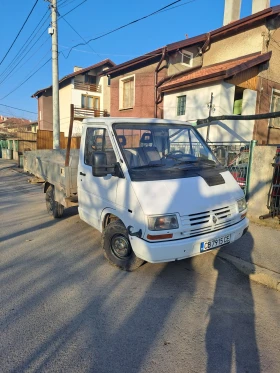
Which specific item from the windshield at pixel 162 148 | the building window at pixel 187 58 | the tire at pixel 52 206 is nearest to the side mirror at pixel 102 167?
the windshield at pixel 162 148

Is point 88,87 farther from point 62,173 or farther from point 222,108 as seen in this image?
point 62,173

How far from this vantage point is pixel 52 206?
20.1 feet

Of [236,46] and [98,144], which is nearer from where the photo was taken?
[98,144]

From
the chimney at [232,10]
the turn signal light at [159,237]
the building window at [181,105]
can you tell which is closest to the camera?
the turn signal light at [159,237]

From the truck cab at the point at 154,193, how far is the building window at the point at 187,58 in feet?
40.5

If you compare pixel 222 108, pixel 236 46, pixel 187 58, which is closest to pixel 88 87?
pixel 187 58

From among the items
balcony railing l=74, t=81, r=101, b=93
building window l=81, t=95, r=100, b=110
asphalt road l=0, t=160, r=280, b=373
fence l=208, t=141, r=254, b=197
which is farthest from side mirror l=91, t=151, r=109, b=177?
balcony railing l=74, t=81, r=101, b=93

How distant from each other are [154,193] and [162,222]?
372 millimetres

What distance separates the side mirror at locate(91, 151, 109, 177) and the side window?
0.28 ft

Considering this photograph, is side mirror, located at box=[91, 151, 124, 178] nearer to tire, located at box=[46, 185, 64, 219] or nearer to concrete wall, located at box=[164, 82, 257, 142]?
tire, located at box=[46, 185, 64, 219]

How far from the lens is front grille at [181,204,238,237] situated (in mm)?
3003

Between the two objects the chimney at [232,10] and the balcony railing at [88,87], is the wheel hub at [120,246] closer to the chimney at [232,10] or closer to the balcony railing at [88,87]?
the chimney at [232,10]

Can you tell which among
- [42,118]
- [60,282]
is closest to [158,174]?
[60,282]

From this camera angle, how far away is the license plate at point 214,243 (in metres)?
3.12
